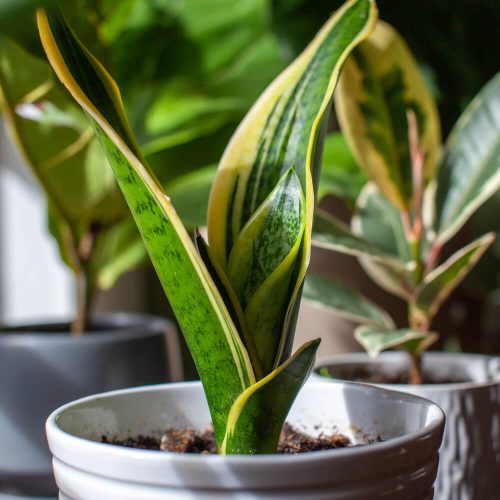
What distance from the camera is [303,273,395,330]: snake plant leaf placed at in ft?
1.41

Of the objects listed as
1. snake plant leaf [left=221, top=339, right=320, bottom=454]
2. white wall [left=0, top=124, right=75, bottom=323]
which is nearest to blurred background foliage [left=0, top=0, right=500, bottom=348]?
white wall [left=0, top=124, right=75, bottom=323]

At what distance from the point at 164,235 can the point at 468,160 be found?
26 cm

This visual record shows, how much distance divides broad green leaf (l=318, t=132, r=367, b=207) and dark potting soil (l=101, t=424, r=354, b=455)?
0.25 meters

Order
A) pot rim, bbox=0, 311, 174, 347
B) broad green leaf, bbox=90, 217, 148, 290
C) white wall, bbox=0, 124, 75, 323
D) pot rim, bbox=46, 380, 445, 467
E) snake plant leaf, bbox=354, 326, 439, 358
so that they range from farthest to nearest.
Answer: white wall, bbox=0, 124, 75, 323 < broad green leaf, bbox=90, 217, 148, 290 < pot rim, bbox=0, 311, 174, 347 < snake plant leaf, bbox=354, 326, 439, 358 < pot rim, bbox=46, 380, 445, 467

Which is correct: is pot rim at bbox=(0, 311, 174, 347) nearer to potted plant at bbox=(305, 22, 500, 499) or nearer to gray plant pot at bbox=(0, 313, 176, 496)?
gray plant pot at bbox=(0, 313, 176, 496)

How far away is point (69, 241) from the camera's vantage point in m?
0.55

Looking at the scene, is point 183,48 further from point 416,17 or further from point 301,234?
point 301,234

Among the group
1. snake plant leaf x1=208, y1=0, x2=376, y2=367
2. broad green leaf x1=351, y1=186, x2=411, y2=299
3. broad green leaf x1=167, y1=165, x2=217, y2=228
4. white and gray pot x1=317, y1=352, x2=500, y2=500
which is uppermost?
snake plant leaf x1=208, y1=0, x2=376, y2=367

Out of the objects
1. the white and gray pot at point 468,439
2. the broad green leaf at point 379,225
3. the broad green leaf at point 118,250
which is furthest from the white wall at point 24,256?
the white and gray pot at point 468,439

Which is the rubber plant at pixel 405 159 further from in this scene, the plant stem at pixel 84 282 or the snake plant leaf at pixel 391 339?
the plant stem at pixel 84 282

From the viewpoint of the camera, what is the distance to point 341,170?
1.92 ft

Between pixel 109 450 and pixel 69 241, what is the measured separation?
345mm

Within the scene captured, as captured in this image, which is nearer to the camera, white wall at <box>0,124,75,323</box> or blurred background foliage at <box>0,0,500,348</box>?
blurred background foliage at <box>0,0,500,348</box>

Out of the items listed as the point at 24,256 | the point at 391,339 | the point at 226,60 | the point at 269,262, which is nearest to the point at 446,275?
the point at 391,339
